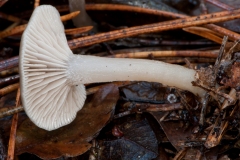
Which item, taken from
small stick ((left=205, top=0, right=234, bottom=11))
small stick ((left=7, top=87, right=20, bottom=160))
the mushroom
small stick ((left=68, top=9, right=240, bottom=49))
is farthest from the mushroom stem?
small stick ((left=205, top=0, right=234, bottom=11))

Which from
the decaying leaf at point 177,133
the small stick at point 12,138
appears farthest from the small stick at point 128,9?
the small stick at point 12,138

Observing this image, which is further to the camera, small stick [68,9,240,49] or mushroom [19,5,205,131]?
small stick [68,9,240,49]

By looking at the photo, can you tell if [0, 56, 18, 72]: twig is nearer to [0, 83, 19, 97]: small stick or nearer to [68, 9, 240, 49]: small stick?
[0, 83, 19, 97]: small stick

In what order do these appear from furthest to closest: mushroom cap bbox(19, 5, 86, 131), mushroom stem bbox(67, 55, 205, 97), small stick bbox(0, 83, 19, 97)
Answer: small stick bbox(0, 83, 19, 97) → mushroom stem bbox(67, 55, 205, 97) → mushroom cap bbox(19, 5, 86, 131)

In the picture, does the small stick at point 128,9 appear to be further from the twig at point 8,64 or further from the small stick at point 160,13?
the twig at point 8,64

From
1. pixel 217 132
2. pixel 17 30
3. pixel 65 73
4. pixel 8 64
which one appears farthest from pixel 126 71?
pixel 17 30
